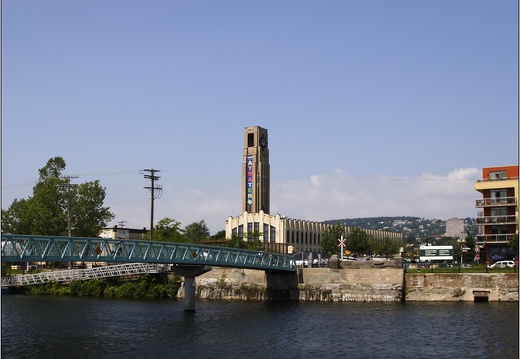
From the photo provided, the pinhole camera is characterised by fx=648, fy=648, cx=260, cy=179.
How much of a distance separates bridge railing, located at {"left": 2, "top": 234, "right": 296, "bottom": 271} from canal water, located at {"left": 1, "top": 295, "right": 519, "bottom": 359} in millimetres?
5287

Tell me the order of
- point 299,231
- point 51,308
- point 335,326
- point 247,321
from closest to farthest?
point 335,326 < point 247,321 < point 51,308 < point 299,231

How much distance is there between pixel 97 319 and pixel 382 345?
2717 cm

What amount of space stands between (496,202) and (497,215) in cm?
200

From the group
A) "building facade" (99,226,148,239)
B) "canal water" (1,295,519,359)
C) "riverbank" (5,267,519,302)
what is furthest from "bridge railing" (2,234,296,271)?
"building facade" (99,226,148,239)

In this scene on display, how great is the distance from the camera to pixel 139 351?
1619 inches

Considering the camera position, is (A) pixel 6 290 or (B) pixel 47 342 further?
(A) pixel 6 290

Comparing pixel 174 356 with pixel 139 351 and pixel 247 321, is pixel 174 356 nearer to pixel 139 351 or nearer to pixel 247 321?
pixel 139 351

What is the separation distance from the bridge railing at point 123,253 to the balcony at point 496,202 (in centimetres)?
3536

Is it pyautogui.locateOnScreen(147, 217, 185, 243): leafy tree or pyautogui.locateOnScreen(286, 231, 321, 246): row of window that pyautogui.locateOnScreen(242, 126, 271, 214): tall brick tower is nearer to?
pyautogui.locateOnScreen(286, 231, 321, 246): row of window

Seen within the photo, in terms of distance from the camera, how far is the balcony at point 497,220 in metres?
96.2

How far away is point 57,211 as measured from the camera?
11900 cm

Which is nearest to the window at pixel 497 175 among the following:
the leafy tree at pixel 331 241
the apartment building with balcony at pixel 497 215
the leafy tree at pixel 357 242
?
the apartment building with balcony at pixel 497 215

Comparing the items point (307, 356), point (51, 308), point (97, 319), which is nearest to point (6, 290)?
point (51, 308)

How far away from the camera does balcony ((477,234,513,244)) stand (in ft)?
317
